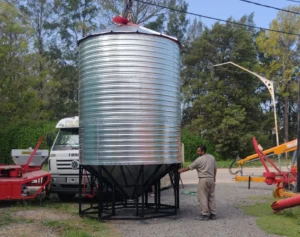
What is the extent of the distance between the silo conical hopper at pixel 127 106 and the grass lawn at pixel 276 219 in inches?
91.1

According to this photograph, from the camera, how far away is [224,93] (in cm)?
4103

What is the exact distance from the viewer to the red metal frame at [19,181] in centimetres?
1087

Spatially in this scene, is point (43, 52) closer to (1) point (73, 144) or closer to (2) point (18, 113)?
(2) point (18, 113)

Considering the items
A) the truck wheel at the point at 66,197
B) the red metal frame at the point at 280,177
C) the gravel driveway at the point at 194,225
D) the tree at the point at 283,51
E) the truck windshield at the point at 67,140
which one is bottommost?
the gravel driveway at the point at 194,225

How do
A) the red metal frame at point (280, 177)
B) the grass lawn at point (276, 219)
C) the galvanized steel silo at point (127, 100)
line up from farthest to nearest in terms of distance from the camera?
the red metal frame at point (280, 177) → the galvanized steel silo at point (127, 100) → the grass lawn at point (276, 219)

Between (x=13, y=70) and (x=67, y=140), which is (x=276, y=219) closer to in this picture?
(x=67, y=140)

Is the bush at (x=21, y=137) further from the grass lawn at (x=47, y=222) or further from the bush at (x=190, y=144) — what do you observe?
the grass lawn at (x=47, y=222)

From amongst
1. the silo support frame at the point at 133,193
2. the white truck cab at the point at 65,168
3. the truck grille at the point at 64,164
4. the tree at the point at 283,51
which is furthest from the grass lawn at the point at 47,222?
the tree at the point at 283,51

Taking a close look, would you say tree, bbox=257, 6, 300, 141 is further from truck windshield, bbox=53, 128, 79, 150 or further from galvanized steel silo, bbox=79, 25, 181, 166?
galvanized steel silo, bbox=79, 25, 181, 166

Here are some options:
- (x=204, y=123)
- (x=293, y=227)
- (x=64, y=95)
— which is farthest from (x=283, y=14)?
(x=293, y=227)

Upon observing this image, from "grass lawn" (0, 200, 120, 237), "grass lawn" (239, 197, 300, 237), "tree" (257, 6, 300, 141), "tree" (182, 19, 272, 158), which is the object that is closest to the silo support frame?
"grass lawn" (0, 200, 120, 237)

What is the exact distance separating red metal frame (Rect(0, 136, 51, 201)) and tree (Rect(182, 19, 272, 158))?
27925 mm

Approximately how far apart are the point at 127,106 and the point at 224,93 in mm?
33332

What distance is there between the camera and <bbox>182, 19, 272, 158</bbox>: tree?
1532 inches
